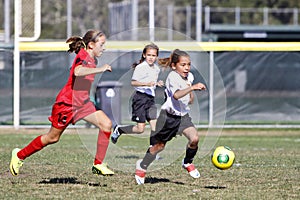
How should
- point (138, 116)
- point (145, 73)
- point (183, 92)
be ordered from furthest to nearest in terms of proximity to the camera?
point (138, 116) < point (145, 73) < point (183, 92)

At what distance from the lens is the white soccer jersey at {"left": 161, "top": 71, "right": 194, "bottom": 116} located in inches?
322

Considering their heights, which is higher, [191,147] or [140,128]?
[191,147]

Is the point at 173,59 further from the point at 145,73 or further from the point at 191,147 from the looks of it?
the point at 145,73

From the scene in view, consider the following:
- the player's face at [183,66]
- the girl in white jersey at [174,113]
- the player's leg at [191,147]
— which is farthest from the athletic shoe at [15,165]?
the player's face at [183,66]

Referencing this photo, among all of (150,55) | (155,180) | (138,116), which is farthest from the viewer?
(138,116)

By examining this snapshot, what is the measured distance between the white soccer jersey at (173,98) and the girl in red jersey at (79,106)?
0.70 meters

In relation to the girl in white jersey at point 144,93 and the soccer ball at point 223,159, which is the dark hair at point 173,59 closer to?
the soccer ball at point 223,159

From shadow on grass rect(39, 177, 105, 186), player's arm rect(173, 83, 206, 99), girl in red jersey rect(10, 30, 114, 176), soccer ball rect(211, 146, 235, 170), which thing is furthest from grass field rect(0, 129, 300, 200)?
player's arm rect(173, 83, 206, 99)

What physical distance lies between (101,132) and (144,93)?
2498mm

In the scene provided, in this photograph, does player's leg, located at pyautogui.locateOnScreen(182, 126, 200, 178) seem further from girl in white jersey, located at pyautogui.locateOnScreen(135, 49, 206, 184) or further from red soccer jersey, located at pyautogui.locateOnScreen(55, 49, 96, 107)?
red soccer jersey, located at pyautogui.locateOnScreen(55, 49, 96, 107)

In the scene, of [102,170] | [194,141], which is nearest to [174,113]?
[194,141]

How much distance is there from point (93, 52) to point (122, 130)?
9.05 ft

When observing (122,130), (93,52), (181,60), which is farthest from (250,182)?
(122,130)

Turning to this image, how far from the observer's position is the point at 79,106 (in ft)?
27.2
